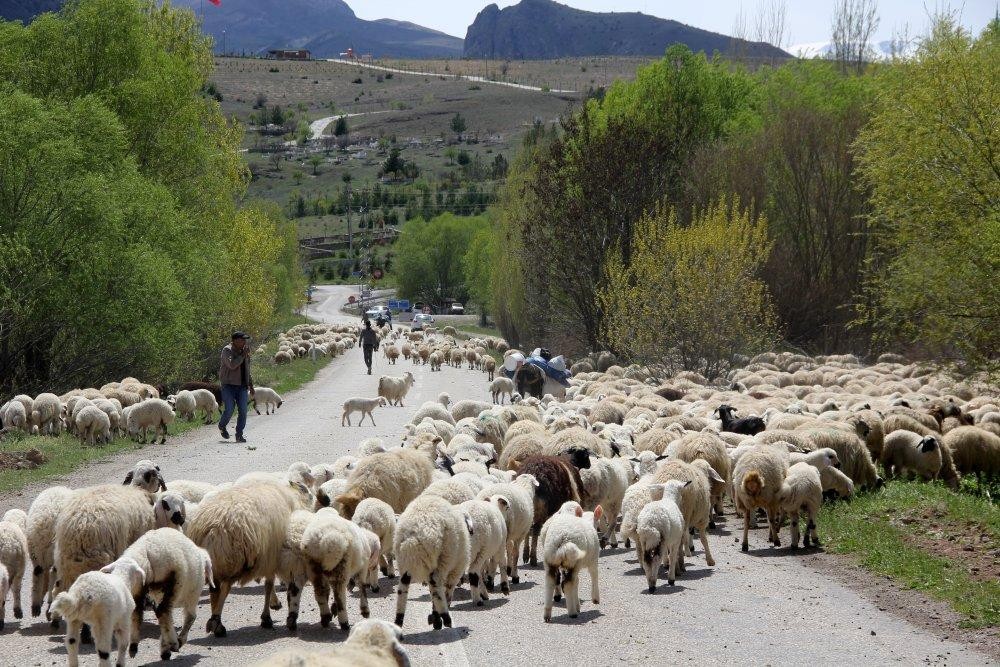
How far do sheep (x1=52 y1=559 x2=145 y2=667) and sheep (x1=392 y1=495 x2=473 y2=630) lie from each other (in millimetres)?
2324

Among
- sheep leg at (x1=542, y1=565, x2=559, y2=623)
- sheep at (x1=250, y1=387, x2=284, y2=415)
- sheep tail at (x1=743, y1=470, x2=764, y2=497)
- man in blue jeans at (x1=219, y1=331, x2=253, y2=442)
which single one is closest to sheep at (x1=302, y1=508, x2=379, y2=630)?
sheep leg at (x1=542, y1=565, x2=559, y2=623)

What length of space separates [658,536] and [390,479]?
2.85 metres

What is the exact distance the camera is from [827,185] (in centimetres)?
4428

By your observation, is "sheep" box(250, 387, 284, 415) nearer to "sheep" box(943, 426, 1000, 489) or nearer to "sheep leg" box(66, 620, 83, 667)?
"sheep" box(943, 426, 1000, 489)

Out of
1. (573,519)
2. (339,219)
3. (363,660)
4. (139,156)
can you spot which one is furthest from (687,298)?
(339,219)

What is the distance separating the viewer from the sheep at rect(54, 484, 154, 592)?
9023mm

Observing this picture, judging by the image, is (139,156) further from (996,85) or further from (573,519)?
(573,519)

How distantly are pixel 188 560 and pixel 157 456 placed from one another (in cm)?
1250

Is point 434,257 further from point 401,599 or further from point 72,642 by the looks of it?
point 72,642

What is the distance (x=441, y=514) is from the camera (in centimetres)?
958

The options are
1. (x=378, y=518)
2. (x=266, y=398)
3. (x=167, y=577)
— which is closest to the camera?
(x=167, y=577)

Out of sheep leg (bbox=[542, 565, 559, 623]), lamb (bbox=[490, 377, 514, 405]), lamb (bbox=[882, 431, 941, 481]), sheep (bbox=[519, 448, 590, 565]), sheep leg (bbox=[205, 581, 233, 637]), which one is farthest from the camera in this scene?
lamb (bbox=[490, 377, 514, 405])

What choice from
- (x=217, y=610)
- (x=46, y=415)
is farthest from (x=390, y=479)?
(x=46, y=415)

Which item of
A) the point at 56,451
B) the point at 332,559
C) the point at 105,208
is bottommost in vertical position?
the point at 56,451
